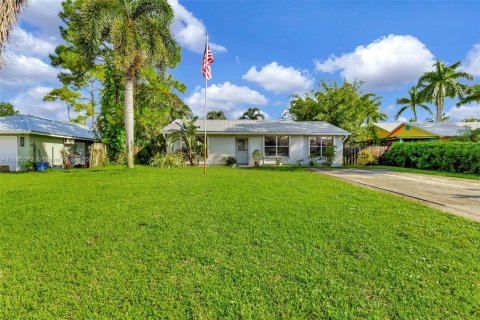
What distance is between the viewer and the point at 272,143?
61.6 ft

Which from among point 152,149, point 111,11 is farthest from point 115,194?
point 152,149

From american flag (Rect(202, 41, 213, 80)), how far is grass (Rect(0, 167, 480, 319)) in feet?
24.7

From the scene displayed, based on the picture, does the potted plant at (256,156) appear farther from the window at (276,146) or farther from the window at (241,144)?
the window at (241,144)

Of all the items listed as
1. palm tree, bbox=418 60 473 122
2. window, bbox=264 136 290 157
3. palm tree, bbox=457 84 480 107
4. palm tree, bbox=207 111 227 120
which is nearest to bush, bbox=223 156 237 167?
window, bbox=264 136 290 157

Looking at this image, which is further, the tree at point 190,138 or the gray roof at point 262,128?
the gray roof at point 262,128

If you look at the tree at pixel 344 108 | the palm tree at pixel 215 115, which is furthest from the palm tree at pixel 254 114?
the tree at pixel 344 108

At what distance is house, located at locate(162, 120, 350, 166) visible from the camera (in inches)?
723

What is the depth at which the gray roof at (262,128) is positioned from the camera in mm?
18125

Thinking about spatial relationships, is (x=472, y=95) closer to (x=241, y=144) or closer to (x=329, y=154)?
(x=329, y=154)

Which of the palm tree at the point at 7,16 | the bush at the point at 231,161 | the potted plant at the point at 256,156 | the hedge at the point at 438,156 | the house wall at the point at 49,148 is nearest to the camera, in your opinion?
the palm tree at the point at 7,16

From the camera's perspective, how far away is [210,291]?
9.19ft

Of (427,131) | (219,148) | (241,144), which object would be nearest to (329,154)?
(241,144)

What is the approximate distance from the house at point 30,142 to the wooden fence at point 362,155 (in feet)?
66.4

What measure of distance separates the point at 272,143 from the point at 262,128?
1.38 meters
